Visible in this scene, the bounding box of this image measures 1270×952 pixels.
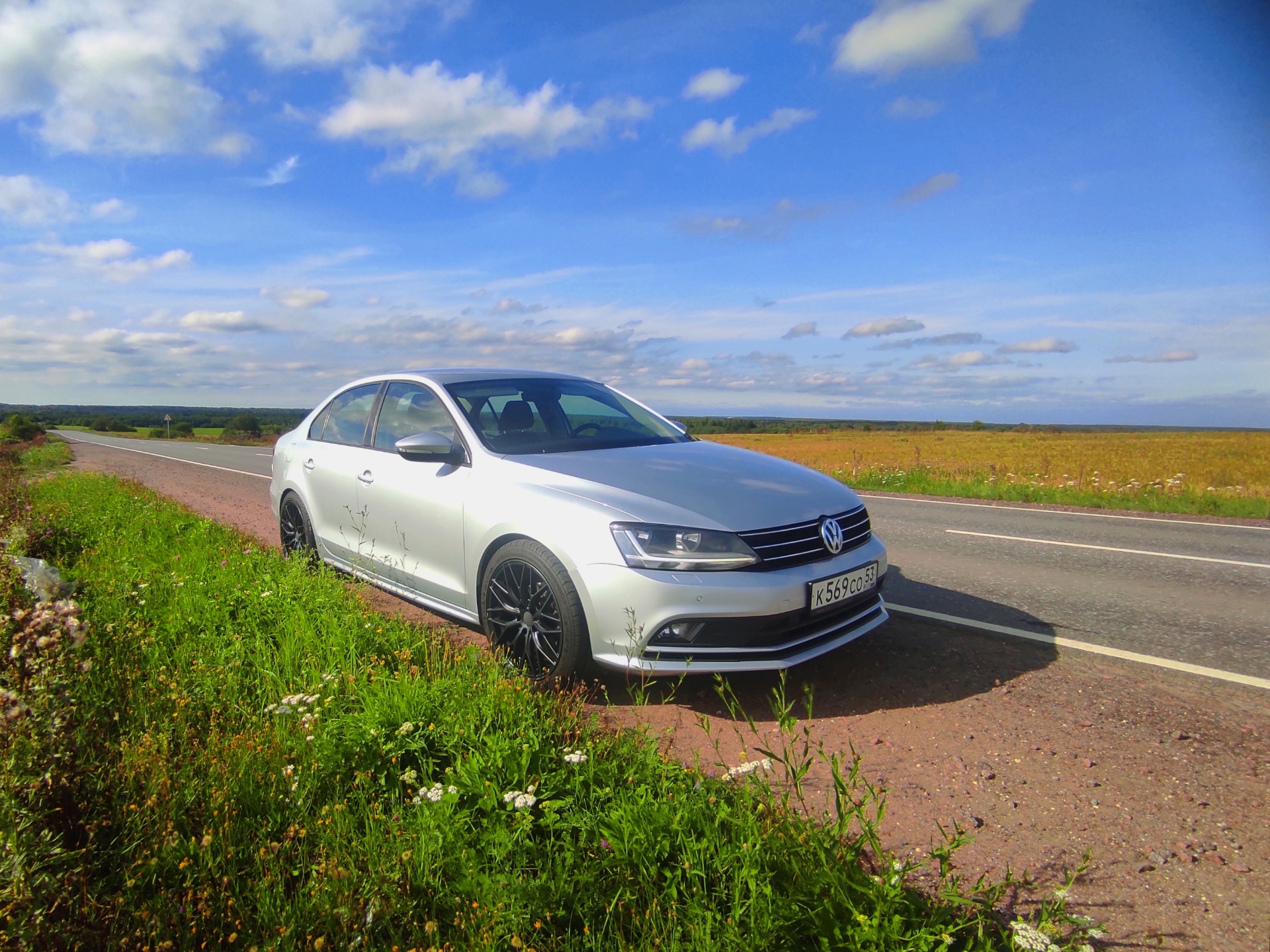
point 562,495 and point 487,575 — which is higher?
point 562,495

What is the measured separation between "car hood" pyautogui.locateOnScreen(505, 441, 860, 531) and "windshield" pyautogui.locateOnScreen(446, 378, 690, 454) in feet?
0.80

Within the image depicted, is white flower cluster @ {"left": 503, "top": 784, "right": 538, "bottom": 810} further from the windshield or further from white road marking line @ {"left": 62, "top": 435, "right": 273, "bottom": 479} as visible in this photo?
white road marking line @ {"left": 62, "top": 435, "right": 273, "bottom": 479}

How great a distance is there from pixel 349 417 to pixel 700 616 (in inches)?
141

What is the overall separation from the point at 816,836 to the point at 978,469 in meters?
15.9

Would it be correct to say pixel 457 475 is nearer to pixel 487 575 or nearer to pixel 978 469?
pixel 487 575

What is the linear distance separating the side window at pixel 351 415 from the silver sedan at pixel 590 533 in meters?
0.06

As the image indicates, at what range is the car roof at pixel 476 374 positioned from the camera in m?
5.00

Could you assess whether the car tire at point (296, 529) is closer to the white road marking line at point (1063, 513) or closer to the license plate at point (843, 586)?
the license plate at point (843, 586)

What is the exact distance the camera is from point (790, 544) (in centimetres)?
358

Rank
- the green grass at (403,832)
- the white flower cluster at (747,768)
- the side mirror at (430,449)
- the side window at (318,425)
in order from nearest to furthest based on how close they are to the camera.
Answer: the green grass at (403,832), the white flower cluster at (747,768), the side mirror at (430,449), the side window at (318,425)

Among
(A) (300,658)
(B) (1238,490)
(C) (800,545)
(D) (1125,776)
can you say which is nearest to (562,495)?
(C) (800,545)

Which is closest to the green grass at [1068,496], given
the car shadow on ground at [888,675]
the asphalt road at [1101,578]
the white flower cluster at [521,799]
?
the asphalt road at [1101,578]

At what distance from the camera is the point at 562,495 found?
3701mm

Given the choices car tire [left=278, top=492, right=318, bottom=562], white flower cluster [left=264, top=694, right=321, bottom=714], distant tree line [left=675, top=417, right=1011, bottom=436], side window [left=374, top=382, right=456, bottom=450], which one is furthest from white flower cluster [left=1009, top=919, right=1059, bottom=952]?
distant tree line [left=675, top=417, right=1011, bottom=436]
